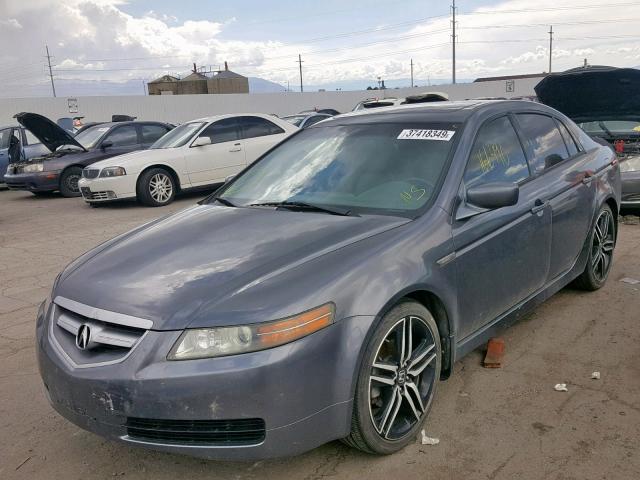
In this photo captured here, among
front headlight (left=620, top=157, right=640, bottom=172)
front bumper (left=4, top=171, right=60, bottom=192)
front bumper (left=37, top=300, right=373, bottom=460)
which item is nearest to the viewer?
front bumper (left=37, top=300, right=373, bottom=460)

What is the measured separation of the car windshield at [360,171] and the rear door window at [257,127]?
24.9ft

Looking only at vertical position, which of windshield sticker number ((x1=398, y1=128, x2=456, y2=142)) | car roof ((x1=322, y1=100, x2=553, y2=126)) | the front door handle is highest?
car roof ((x1=322, y1=100, x2=553, y2=126))

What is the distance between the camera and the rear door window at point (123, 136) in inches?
490

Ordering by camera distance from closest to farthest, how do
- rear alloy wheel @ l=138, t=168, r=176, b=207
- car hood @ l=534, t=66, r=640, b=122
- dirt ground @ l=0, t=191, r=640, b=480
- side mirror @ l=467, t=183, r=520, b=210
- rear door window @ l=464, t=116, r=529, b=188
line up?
dirt ground @ l=0, t=191, r=640, b=480, side mirror @ l=467, t=183, r=520, b=210, rear door window @ l=464, t=116, r=529, b=188, car hood @ l=534, t=66, r=640, b=122, rear alloy wheel @ l=138, t=168, r=176, b=207

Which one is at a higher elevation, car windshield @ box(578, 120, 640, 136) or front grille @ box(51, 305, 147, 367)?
car windshield @ box(578, 120, 640, 136)

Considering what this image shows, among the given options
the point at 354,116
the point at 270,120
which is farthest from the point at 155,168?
the point at 354,116

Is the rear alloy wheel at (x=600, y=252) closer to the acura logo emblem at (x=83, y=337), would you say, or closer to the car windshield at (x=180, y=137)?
the acura logo emblem at (x=83, y=337)

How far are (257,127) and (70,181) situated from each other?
4.52m

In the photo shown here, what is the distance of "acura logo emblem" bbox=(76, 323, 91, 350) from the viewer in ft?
7.98

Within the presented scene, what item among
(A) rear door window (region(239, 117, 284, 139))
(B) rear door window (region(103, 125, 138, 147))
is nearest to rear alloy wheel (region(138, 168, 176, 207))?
(A) rear door window (region(239, 117, 284, 139))

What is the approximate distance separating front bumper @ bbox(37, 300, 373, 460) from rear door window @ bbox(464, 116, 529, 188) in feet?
4.54

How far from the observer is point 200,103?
110 feet

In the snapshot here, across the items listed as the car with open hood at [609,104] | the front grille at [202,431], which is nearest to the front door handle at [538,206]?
the front grille at [202,431]

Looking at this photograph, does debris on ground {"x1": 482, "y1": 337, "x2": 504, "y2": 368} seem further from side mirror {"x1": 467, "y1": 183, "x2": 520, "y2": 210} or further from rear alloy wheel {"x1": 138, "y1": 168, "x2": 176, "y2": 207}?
rear alloy wheel {"x1": 138, "y1": 168, "x2": 176, "y2": 207}
